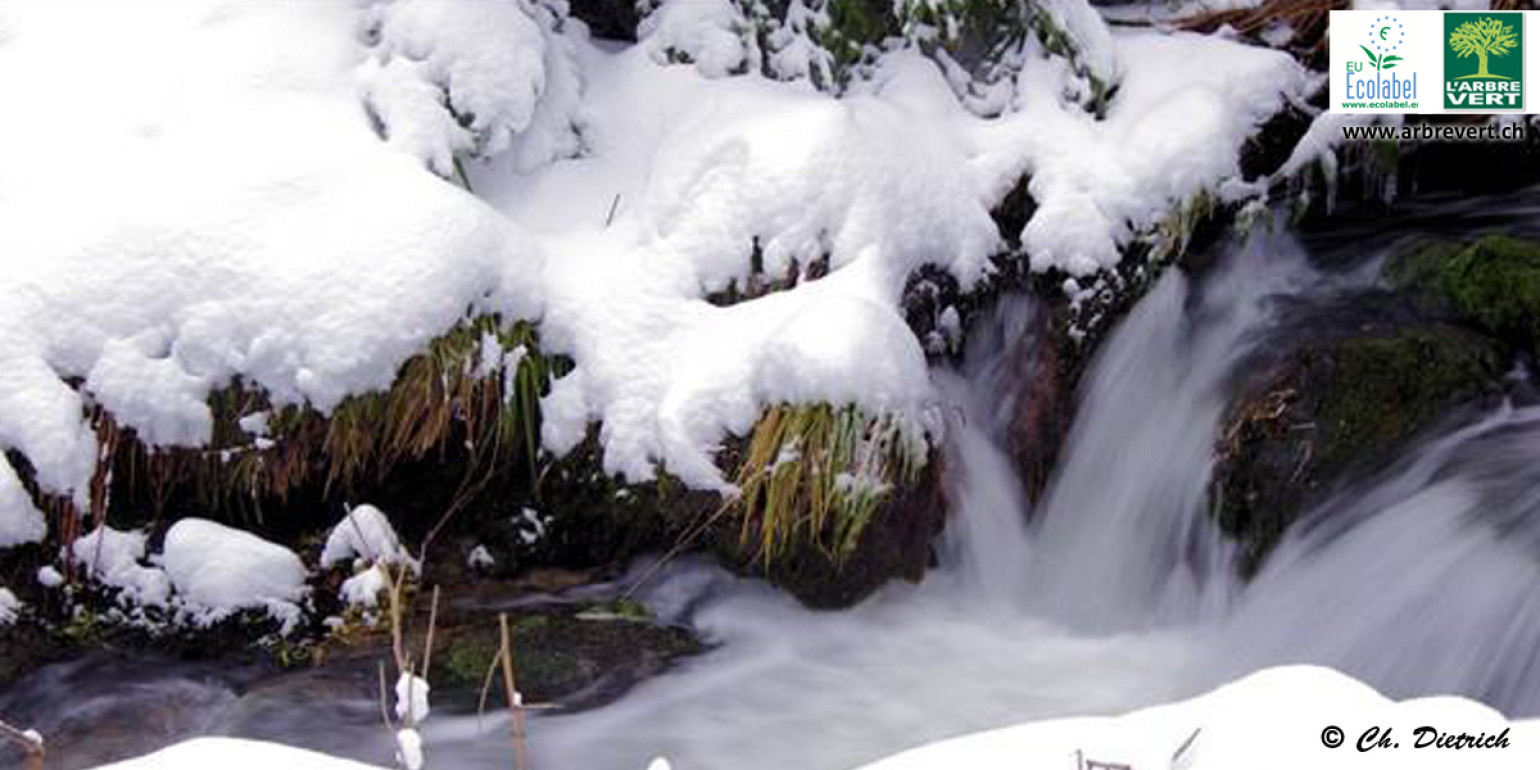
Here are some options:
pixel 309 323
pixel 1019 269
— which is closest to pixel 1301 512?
pixel 1019 269

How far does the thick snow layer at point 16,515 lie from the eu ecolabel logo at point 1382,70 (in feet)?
14.0

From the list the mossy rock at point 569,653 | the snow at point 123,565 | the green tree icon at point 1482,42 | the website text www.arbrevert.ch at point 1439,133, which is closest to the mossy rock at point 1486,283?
the website text www.arbrevert.ch at point 1439,133

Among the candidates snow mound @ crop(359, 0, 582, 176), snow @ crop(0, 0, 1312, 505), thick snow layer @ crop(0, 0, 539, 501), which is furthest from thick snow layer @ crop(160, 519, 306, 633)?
snow mound @ crop(359, 0, 582, 176)

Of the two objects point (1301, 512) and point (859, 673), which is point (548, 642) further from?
point (1301, 512)

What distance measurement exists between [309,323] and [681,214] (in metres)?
1.19

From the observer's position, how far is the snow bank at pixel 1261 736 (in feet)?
7.42

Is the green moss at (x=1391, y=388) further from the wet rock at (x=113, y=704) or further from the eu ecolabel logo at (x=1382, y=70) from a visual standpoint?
the wet rock at (x=113, y=704)

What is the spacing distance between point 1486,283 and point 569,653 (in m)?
2.86

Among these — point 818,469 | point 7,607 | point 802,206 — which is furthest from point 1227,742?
point 7,607

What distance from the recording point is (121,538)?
12.8ft

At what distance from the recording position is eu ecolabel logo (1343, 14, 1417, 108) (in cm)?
498

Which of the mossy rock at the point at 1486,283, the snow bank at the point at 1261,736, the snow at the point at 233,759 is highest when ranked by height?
the mossy rock at the point at 1486,283

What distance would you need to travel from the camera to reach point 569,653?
399 centimetres

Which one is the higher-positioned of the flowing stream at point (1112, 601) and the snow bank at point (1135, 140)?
the snow bank at point (1135, 140)
